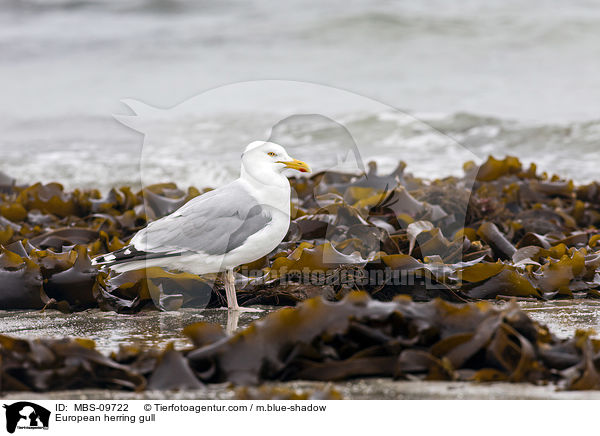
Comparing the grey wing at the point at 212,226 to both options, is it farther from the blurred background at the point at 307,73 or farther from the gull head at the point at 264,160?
the blurred background at the point at 307,73

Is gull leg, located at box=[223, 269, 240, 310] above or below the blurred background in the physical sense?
below

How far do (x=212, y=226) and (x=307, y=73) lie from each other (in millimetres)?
10383

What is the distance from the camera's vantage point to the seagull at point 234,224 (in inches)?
95.1

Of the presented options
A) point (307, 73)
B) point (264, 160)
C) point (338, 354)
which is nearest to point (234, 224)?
point (264, 160)

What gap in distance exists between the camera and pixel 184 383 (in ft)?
5.71

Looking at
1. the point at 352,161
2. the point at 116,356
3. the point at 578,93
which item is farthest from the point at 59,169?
the point at 578,93

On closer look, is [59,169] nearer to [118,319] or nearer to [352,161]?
[352,161]

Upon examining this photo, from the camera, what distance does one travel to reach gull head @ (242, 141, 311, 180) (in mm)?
2414

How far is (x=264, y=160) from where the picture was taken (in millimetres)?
2416
